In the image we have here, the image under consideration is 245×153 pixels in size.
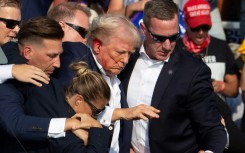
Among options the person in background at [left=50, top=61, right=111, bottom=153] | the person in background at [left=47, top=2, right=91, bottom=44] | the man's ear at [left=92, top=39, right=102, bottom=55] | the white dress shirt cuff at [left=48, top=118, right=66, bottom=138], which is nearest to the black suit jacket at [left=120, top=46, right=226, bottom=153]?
the man's ear at [left=92, top=39, right=102, bottom=55]

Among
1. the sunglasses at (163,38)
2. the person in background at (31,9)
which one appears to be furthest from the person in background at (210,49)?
the sunglasses at (163,38)

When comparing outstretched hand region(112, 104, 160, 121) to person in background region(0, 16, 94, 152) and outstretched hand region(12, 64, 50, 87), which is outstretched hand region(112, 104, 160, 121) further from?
outstretched hand region(12, 64, 50, 87)

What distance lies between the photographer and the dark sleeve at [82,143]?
3.80 metres

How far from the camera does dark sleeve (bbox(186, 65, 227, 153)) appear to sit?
4.81m

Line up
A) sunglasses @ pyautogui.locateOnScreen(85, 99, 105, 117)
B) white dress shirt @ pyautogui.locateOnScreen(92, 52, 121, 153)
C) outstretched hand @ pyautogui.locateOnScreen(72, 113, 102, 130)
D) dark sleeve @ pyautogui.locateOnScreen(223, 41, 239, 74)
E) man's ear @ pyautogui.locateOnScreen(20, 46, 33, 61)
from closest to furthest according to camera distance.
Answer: outstretched hand @ pyautogui.locateOnScreen(72, 113, 102, 130)
sunglasses @ pyautogui.locateOnScreen(85, 99, 105, 117)
man's ear @ pyautogui.locateOnScreen(20, 46, 33, 61)
white dress shirt @ pyautogui.locateOnScreen(92, 52, 121, 153)
dark sleeve @ pyautogui.locateOnScreen(223, 41, 239, 74)

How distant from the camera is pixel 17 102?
3.88 metres

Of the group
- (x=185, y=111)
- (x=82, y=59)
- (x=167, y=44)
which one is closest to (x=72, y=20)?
(x=82, y=59)

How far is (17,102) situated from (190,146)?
159 centimetres

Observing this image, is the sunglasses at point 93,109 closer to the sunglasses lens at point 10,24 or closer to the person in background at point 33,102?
the person in background at point 33,102

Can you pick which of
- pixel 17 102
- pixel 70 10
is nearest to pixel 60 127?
pixel 17 102

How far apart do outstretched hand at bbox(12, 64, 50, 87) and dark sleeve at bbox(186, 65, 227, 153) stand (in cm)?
127

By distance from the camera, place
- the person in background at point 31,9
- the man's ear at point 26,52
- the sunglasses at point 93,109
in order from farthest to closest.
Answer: the person in background at point 31,9 < the man's ear at point 26,52 < the sunglasses at point 93,109

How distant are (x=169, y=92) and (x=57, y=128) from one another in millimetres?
1312

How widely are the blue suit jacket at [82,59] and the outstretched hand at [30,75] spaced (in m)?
0.37
